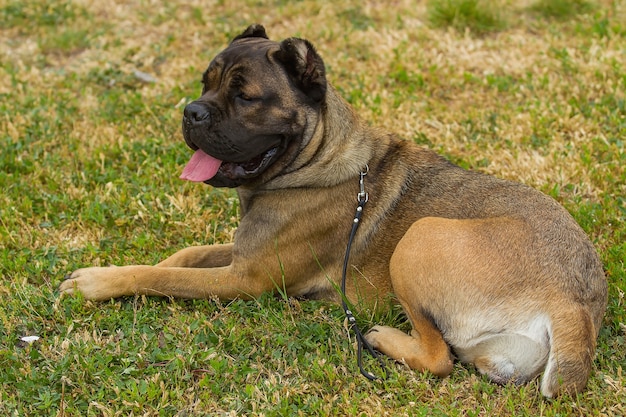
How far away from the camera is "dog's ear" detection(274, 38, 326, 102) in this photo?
4.46 meters

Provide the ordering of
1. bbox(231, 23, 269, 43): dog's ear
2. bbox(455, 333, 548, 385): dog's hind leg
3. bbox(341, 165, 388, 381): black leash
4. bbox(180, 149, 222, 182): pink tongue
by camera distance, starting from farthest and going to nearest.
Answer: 1. bbox(231, 23, 269, 43): dog's ear
2. bbox(180, 149, 222, 182): pink tongue
3. bbox(341, 165, 388, 381): black leash
4. bbox(455, 333, 548, 385): dog's hind leg

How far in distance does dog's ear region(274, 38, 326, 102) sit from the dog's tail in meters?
1.89

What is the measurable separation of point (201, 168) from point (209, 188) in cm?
148

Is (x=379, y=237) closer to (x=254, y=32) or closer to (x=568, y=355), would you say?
(x=568, y=355)

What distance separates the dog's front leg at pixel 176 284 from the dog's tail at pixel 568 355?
175 centimetres

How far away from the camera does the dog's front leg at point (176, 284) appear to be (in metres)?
4.77

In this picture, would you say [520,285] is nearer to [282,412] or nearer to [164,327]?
[282,412]

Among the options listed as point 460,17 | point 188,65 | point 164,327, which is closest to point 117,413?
point 164,327

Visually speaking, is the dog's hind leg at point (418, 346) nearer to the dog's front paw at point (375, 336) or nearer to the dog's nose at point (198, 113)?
the dog's front paw at point (375, 336)

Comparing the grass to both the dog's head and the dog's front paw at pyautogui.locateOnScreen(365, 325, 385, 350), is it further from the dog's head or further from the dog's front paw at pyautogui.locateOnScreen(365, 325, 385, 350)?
the dog's head

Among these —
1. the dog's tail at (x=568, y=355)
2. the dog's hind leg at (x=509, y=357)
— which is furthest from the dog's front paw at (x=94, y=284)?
the dog's tail at (x=568, y=355)

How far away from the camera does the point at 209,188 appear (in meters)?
6.22

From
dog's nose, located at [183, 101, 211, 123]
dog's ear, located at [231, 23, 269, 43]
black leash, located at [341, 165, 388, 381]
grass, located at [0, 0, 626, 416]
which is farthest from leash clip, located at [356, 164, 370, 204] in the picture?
dog's ear, located at [231, 23, 269, 43]

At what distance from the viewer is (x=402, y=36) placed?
866cm
